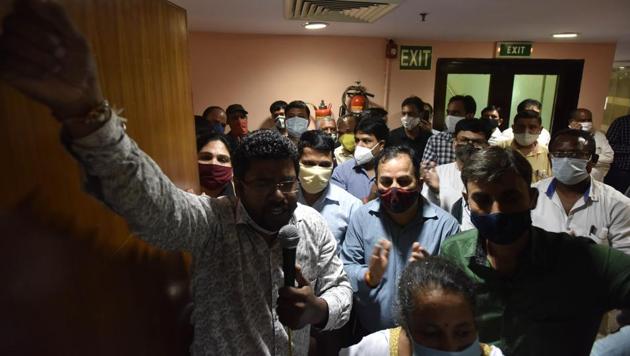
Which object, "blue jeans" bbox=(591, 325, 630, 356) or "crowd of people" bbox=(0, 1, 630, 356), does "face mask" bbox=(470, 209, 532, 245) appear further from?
"blue jeans" bbox=(591, 325, 630, 356)

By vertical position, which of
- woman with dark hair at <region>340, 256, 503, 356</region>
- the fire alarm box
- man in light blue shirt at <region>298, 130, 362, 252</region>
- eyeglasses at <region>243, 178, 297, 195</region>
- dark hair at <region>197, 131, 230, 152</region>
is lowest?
woman with dark hair at <region>340, 256, 503, 356</region>

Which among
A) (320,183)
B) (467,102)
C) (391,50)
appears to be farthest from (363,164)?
(391,50)

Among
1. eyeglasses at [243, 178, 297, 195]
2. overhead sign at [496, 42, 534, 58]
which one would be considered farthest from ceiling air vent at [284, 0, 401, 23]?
overhead sign at [496, 42, 534, 58]

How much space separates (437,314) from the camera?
1233mm

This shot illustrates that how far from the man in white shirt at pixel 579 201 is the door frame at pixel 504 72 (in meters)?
4.75

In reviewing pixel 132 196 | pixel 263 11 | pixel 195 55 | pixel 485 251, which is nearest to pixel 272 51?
pixel 195 55

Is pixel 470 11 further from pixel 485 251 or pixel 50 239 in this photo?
pixel 50 239

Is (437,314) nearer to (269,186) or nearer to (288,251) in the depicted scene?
(288,251)

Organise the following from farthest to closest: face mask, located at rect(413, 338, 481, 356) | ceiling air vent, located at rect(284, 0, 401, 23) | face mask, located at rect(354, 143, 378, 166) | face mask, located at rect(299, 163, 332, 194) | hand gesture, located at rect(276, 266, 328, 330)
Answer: face mask, located at rect(354, 143, 378, 166)
ceiling air vent, located at rect(284, 0, 401, 23)
face mask, located at rect(299, 163, 332, 194)
face mask, located at rect(413, 338, 481, 356)
hand gesture, located at rect(276, 266, 328, 330)

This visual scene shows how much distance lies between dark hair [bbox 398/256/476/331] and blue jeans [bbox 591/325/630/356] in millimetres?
800

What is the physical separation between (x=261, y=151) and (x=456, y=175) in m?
2.12

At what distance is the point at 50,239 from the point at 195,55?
5912mm

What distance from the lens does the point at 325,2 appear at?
2.84 metres

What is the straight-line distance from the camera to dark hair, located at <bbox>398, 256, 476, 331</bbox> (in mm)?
1276
